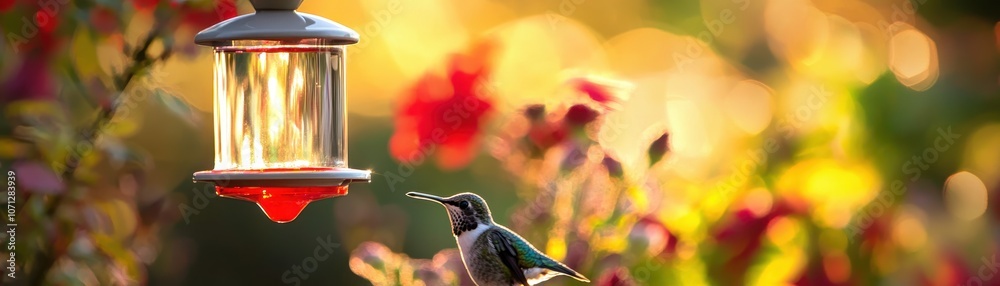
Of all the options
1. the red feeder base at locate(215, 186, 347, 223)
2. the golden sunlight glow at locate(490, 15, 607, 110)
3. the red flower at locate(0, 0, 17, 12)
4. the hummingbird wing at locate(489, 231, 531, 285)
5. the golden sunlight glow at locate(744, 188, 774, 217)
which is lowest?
the golden sunlight glow at locate(490, 15, 607, 110)

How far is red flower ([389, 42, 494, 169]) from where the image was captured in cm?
319

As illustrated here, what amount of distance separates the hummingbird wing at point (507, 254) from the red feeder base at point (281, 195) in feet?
2.70

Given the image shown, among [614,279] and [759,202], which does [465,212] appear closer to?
[614,279]

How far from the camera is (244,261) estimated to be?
18.1 ft

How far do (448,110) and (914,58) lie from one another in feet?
5.96

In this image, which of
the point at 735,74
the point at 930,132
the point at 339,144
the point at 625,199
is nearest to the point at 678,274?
the point at 625,199

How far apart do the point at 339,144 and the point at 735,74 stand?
396 centimetres

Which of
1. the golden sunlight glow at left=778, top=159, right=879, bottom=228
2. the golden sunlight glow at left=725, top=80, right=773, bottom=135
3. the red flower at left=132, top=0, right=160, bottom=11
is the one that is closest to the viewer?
the red flower at left=132, top=0, right=160, bottom=11

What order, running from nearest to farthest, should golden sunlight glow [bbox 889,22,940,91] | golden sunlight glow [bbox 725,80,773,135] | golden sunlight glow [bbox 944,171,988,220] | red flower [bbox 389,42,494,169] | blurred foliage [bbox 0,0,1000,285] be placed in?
blurred foliage [bbox 0,0,1000,285]
red flower [bbox 389,42,494,169]
golden sunlight glow [bbox 944,171,988,220]
golden sunlight glow [bbox 889,22,940,91]
golden sunlight glow [bbox 725,80,773,135]

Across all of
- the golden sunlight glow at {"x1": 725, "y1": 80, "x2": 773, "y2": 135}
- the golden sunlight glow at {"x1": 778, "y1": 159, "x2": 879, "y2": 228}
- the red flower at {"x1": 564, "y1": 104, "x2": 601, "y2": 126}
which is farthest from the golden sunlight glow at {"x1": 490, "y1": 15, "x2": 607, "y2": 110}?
the red flower at {"x1": 564, "y1": 104, "x2": 601, "y2": 126}

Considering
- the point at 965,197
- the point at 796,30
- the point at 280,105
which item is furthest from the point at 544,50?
the point at 280,105

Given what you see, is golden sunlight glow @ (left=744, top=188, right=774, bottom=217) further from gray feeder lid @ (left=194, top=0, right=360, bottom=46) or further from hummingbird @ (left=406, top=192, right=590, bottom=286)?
gray feeder lid @ (left=194, top=0, right=360, bottom=46)

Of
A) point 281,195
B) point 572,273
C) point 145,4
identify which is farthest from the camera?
point 572,273

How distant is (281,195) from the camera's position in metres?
2.41
